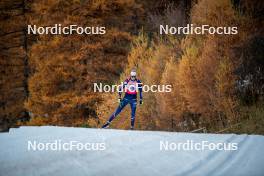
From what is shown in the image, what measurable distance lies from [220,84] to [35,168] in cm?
598

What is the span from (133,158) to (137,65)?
9162 mm

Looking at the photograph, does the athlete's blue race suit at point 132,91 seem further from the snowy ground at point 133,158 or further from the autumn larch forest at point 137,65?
the snowy ground at point 133,158

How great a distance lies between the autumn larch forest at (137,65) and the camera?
8820 mm

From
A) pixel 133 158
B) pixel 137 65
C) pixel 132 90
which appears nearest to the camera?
pixel 133 158

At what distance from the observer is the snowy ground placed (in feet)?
11.4

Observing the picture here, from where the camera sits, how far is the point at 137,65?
42.5 feet

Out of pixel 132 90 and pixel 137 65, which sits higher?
pixel 137 65

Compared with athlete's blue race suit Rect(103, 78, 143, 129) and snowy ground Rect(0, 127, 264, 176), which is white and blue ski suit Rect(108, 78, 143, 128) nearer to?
athlete's blue race suit Rect(103, 78, 143, 129)

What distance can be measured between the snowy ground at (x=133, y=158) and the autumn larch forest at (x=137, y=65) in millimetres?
3862

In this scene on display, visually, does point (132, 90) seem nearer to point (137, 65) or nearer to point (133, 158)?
point (137, 65)

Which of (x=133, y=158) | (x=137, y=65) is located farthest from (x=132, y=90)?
(x=133, y=158)

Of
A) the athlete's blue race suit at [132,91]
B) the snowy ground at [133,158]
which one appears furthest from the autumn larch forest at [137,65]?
the snowy ground at [133,158]

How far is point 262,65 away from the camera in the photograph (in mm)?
9000

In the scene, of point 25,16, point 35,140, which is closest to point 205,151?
point 35,140
